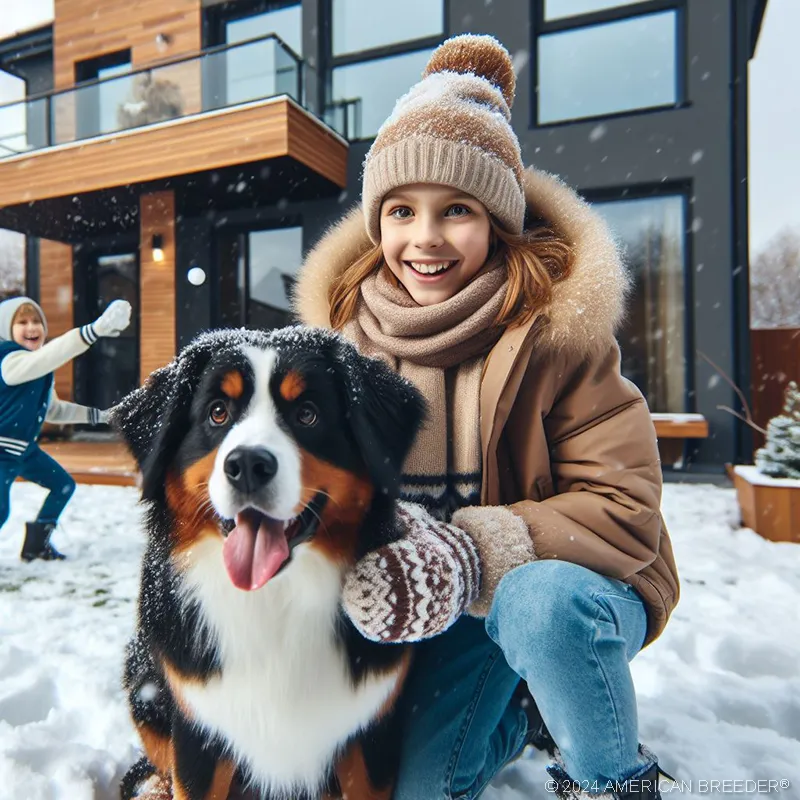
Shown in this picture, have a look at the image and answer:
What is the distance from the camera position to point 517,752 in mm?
1762

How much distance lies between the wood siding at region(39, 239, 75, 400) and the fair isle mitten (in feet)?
32.6

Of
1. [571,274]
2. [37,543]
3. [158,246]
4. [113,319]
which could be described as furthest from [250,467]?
[158,246]

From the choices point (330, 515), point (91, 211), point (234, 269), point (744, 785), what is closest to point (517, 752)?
point (744, 785)

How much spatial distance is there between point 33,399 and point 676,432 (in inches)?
221

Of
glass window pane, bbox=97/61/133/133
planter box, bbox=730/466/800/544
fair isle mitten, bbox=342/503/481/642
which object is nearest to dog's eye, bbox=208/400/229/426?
fair isle mitten, bbox=342/503/481/642

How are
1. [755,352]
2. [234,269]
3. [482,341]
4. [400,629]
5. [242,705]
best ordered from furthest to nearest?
[234,269], [755,352], [482,341], [242,705], [400,629]

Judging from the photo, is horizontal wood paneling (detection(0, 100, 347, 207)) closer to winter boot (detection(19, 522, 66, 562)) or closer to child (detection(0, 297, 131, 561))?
child (detection(0, 297, 131, 561))

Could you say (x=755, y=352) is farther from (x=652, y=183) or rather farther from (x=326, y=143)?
(x=326, y=143)

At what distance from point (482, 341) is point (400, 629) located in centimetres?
80

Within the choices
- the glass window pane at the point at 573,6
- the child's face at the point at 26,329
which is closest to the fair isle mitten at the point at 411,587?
the child's face at the point at 26,329

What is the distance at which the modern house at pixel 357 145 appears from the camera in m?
6.44

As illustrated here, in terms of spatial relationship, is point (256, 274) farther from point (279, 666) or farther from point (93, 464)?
point (279, 666)

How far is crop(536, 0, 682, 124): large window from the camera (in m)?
6.66

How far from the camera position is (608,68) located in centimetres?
681
